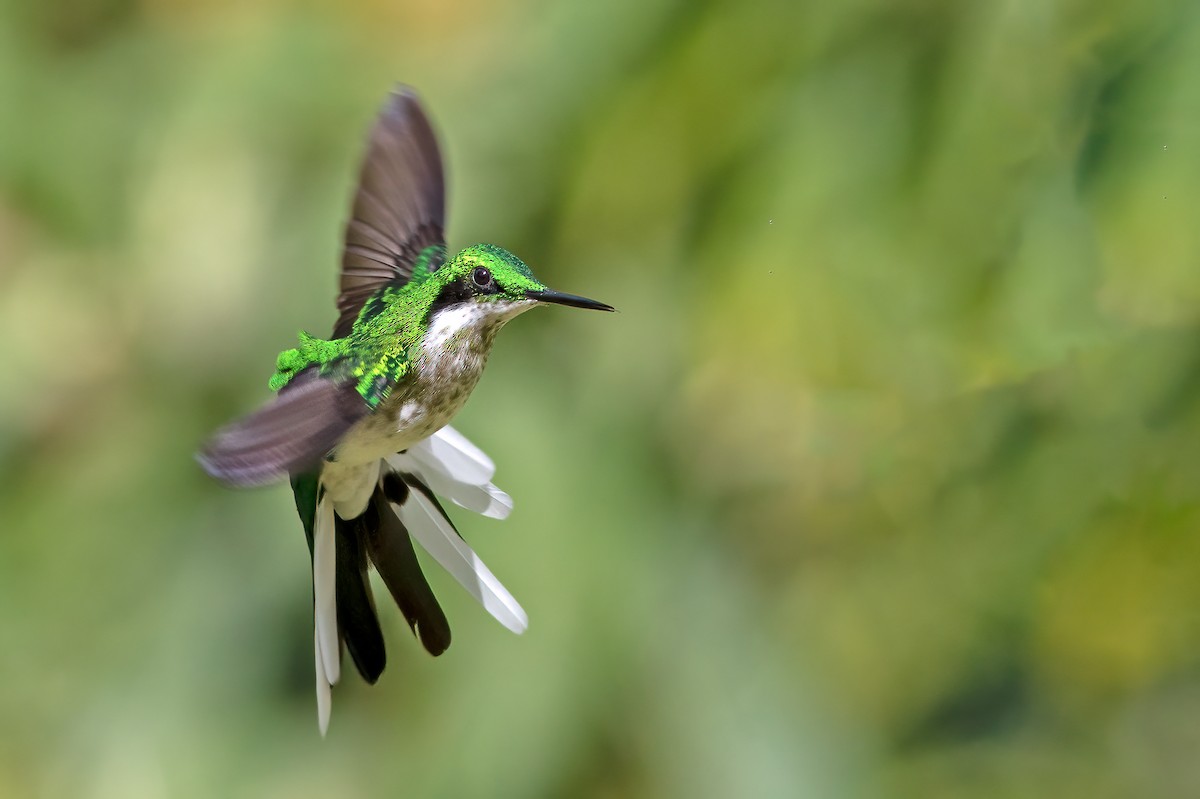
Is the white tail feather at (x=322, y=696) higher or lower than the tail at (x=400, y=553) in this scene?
lower

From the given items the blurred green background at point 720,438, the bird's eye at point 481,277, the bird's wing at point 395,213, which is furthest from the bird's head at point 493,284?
the blurred green background at point 720,438

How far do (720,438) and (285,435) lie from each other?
116 centimetres

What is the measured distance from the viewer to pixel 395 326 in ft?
1.76

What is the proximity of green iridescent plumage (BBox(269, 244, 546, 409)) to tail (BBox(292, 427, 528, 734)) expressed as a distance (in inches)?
2.2

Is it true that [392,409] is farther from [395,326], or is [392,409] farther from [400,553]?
[400,553]

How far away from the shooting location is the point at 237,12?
77.1 inches

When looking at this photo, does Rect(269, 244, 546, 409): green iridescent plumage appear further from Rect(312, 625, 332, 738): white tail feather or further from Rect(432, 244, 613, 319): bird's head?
Rect(312, 625, 332, 738): white tail feather

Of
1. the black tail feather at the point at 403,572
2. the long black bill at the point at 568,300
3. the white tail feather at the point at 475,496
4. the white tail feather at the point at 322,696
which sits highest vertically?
the long black bill at the point at 568,300

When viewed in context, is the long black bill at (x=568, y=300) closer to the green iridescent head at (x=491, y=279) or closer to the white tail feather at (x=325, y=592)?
the green iridescent head at (x=491, y=279)

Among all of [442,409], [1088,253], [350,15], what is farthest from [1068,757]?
[350,15]

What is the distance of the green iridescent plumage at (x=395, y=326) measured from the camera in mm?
472

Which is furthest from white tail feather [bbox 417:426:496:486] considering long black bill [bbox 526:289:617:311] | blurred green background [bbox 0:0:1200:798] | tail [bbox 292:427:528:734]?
blurred green background [bbox 0:0:1200:798]

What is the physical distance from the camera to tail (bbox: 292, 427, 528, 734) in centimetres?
55

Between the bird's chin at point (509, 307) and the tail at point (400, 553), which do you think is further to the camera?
the tail at point (400, 553)
